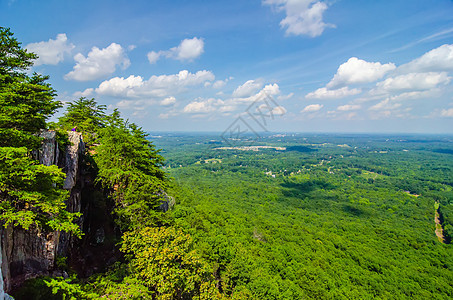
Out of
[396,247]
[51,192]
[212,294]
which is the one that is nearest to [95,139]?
[51,192]

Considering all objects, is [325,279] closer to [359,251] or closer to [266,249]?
[266,249]

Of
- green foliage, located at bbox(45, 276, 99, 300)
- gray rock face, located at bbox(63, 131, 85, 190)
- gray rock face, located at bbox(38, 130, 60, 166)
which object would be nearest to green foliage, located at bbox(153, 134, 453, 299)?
gray rock face, located at bbox(63, 131, 85, 190)

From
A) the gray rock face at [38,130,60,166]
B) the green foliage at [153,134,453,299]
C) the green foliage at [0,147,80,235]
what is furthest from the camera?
the green foliage at [153,134,453,299]

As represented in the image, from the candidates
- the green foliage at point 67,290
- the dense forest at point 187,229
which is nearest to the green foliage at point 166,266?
the dense forest at point 187,229

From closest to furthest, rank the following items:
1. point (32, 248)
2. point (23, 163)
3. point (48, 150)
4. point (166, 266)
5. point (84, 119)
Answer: point (23, 163) → point (32, 248) → point (48, 150) → point (166, 266) → point (84, 119)

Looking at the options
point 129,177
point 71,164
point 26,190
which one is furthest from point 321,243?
point 26,190

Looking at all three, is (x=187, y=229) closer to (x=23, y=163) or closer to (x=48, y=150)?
(x=48, y=150)

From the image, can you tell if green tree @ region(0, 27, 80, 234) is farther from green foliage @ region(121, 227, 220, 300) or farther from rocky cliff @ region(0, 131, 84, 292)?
green foliage @ region(121, 227, 220, 300)
